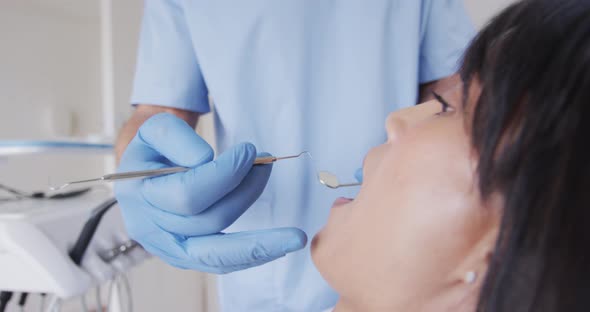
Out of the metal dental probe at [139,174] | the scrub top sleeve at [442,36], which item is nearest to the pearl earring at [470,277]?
the metal dental probe at [139,174]

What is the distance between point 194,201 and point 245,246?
3.7 inches

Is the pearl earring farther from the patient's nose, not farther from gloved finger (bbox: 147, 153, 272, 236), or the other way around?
gloved finger (bbox: 147, 153, 272, 236)

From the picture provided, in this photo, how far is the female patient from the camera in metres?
0.37

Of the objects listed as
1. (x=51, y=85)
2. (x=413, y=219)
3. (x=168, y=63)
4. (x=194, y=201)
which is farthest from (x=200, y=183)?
(x=51, y=85)

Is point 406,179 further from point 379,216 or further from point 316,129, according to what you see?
point 316,129

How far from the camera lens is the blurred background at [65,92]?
1.69 m

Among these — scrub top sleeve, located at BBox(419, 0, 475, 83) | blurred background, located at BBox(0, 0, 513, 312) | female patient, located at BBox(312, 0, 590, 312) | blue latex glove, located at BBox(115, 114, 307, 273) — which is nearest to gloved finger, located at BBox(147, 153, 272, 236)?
blue latex glove, located at BBox(115, 114, 307, 273)

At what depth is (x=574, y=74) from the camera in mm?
388

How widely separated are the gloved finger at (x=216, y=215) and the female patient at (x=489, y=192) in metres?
0.14

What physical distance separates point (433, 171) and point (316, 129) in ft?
1.30

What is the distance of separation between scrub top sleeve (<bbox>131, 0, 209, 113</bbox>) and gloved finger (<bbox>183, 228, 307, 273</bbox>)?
1.27 feet

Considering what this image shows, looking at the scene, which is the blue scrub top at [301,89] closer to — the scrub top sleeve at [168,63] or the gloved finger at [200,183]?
the scrub top sleeve at [168,63]

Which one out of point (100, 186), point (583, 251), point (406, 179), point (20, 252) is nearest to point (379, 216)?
point (406, 179)

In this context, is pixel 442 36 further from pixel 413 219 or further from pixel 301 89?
pixel 413 219
